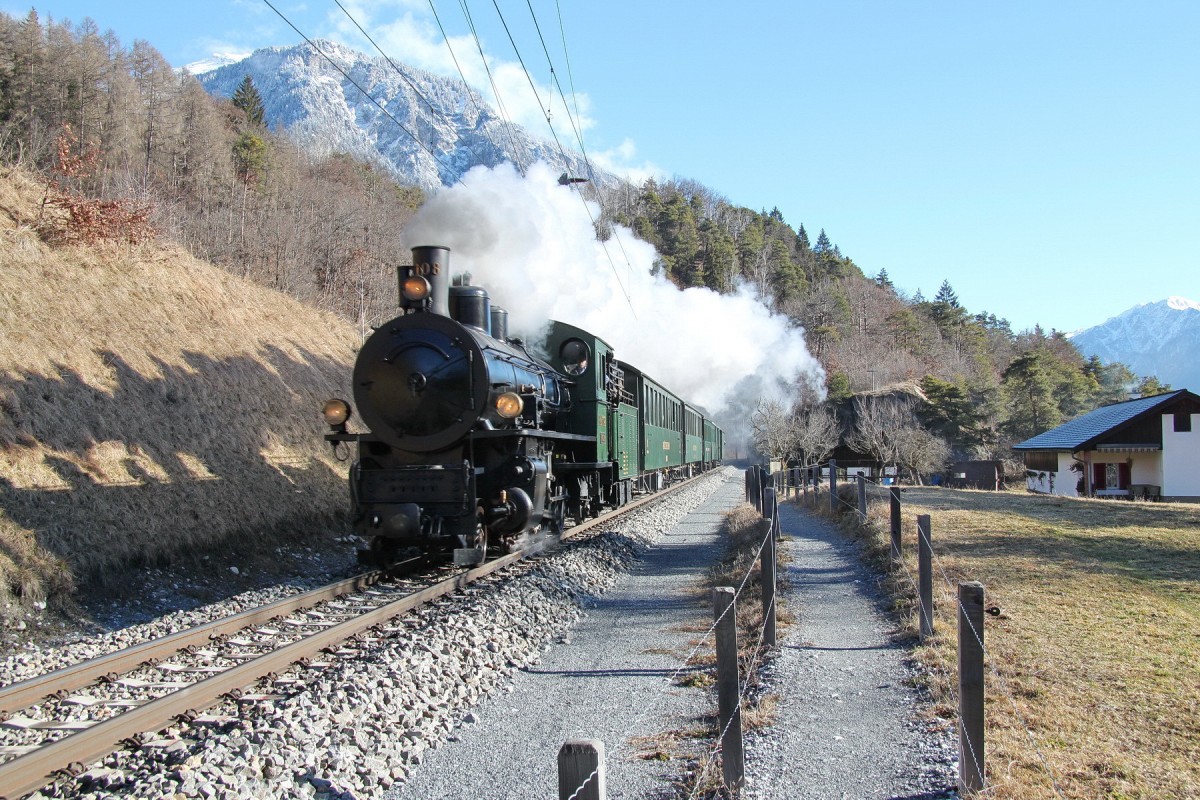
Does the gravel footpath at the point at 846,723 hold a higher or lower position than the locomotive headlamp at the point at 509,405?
lower

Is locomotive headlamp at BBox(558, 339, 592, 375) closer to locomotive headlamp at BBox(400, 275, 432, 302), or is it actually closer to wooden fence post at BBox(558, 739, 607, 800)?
locomotive headlamp at BBox(400, 275, 432, 302)

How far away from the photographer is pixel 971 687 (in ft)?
14.4

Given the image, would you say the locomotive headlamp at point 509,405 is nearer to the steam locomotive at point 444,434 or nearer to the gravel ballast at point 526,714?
the steam locomotive at point 444,434

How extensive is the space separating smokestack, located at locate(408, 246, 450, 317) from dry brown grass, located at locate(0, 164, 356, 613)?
15.4ft

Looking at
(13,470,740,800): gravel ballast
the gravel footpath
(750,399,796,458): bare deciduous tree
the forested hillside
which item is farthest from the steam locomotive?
(750,399,796,458): bare deciduous tree

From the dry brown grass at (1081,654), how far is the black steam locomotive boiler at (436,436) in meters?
4.97

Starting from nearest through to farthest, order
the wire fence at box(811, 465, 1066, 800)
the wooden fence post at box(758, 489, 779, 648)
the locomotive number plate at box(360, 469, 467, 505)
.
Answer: the wire fence at box(811, 465, 1066, 800)
the wooden fence post at box(758, 489, 779, 648)
the locomotive number plate at box(360, 469, 467, 505)

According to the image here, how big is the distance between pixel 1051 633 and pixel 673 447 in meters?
19.5

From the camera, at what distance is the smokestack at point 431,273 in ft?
36.7

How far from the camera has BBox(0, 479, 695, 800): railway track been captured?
4.70m

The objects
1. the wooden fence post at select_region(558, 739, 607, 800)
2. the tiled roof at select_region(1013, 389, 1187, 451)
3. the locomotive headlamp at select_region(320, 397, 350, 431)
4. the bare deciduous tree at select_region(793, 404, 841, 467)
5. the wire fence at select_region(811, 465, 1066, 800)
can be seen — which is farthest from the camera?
the bare deciduous tree at select_region(793, 404, 841, 467)

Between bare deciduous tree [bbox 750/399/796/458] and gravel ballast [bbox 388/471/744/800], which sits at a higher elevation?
bare deciduous tree [bbox 750/399/796/458]

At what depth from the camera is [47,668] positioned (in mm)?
7430

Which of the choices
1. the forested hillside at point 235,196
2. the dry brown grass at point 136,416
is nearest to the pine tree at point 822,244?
the forested hillside at point 235,196
